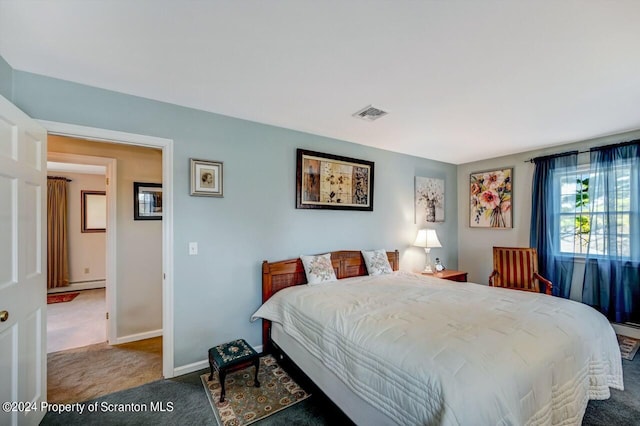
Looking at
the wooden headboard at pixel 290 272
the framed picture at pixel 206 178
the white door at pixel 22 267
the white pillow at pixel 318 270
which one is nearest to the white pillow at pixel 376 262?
the wooden headboard at pixel 290 272

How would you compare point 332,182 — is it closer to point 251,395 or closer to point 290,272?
point 290,272

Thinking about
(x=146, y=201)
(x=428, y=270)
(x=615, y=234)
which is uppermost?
(x=146, y=201)

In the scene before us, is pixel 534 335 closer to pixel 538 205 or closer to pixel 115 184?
pixel 538 205

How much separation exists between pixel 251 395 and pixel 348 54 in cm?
262

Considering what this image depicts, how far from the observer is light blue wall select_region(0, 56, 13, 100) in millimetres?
1837

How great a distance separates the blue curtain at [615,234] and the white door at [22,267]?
548 centimetres

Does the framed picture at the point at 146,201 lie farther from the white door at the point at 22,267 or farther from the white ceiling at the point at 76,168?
the white ceiling at the point at 76,168

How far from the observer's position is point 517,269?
3.60 meters

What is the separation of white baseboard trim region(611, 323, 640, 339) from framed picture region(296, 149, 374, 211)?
328cm

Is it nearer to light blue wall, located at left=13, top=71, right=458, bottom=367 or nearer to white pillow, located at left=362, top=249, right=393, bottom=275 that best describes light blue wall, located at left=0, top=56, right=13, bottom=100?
light blue wall, located at left=13, top=71, right=458, bottom=367

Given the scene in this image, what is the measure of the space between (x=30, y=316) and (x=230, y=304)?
142 cm

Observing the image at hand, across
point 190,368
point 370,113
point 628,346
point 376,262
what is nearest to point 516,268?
point 628,346

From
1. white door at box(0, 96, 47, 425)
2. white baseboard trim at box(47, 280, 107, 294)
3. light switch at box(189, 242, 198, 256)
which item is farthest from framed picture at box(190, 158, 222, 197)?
white baseboard trim at box(47, 280, 107, 294)

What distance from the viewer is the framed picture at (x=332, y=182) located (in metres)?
3.29
